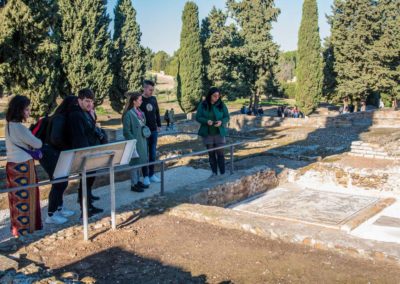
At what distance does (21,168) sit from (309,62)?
29993 mm

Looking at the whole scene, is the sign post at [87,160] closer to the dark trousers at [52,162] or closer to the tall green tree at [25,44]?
the dark trousers at [52,162]

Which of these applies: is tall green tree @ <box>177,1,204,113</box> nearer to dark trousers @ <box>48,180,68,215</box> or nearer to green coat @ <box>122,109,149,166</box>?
green coat @ <box>122,109,149,166</box>

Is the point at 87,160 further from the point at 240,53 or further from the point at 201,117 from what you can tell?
the point at 240,53

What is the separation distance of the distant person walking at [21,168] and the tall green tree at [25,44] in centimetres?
1185

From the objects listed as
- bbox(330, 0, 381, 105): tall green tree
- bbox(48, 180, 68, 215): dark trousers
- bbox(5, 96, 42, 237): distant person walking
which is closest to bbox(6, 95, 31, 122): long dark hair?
bbox(5, 96, 42, 237): distant person walking

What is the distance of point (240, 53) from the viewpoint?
106 feet

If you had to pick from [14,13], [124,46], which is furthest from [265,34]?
[14,13]

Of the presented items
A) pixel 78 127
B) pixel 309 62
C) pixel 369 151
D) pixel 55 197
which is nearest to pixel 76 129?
pixel 78 127

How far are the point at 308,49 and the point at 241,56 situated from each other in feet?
16.5

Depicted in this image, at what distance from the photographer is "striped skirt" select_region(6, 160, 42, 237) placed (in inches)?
186

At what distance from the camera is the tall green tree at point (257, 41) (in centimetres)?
3294

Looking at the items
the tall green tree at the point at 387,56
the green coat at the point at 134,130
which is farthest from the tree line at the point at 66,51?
the tall green tree at the point at 387,56

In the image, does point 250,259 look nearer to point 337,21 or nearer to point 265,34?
point 265,34

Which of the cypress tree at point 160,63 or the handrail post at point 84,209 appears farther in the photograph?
the cypress tree at point 160,63
